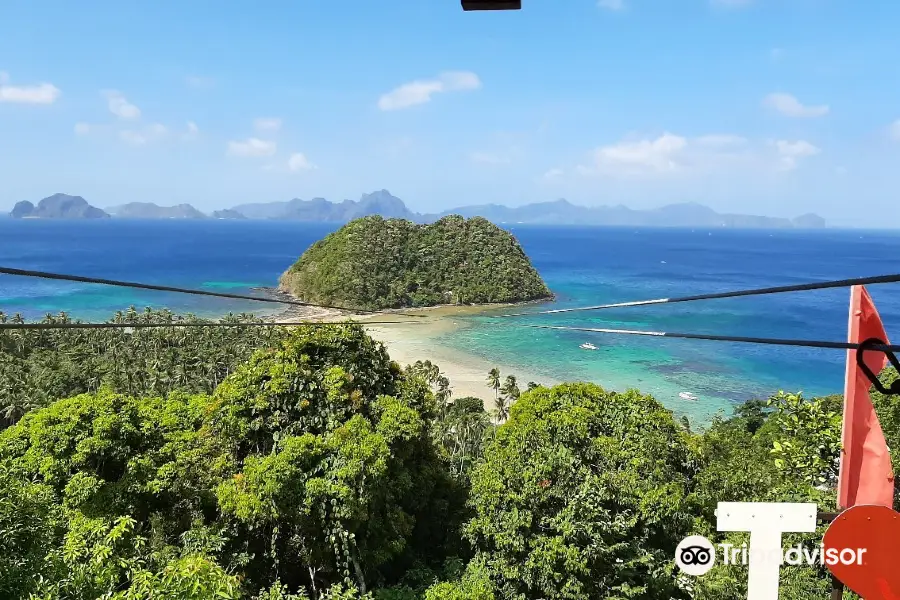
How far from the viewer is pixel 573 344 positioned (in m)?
50.7

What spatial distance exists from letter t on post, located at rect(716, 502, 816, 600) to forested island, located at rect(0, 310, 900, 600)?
22.3ft

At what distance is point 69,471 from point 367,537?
6.08 metres

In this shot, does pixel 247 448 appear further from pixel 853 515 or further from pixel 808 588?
pixel 853 515

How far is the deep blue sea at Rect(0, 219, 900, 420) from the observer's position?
137 feet

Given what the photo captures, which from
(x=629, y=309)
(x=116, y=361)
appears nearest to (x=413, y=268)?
(x=629, y=309)

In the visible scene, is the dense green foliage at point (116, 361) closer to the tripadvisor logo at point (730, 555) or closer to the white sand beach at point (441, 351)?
the white sand beach at point (441, 351)

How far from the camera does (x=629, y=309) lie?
64188 millimetres

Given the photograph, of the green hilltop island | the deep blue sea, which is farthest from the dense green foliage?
the green hilltop island

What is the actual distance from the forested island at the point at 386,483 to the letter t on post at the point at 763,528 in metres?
6.81

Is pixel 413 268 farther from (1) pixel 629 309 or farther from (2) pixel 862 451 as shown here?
(2) pixel 862 451

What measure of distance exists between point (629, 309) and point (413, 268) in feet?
83.6

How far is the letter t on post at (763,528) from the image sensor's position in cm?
236

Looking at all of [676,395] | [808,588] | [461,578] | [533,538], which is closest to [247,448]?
[461,578]

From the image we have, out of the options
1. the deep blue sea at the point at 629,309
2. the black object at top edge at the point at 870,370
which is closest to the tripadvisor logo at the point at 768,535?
the black object at top edge at the point at 870,370
